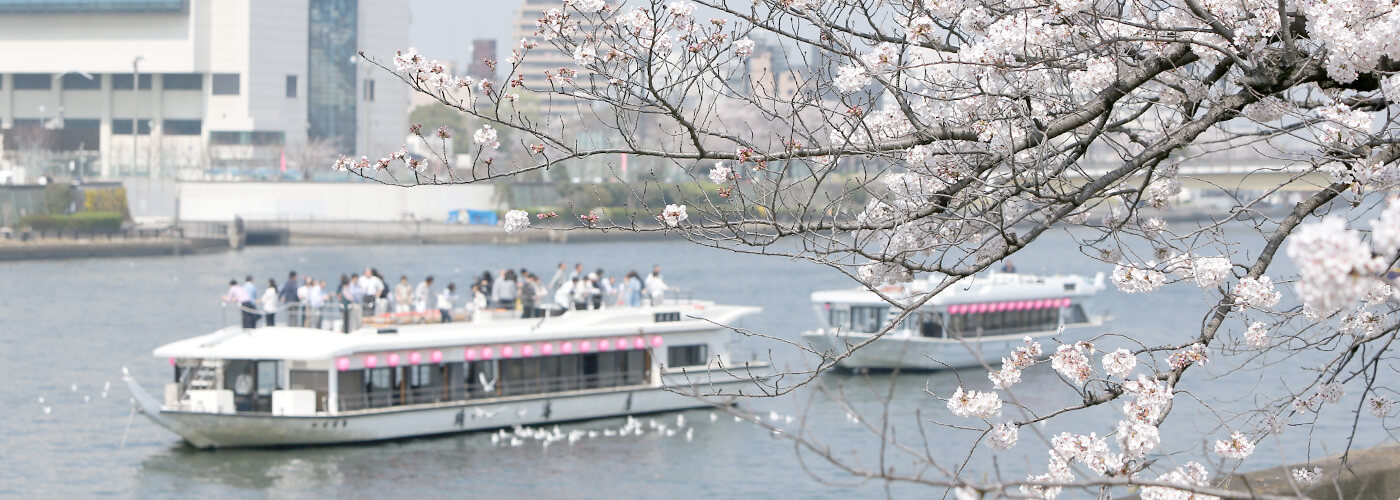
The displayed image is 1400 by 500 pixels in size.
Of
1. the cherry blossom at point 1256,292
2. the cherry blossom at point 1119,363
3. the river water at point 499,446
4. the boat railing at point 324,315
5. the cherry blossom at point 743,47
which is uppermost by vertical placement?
the cherry blossom at point 743,47

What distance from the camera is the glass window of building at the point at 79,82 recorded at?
324 ft

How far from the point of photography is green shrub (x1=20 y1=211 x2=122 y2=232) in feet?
237

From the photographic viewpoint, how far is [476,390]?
26.9 meters

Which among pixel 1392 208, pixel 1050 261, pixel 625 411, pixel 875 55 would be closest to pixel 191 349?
pixel 625 411

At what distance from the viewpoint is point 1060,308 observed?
39.2 metres

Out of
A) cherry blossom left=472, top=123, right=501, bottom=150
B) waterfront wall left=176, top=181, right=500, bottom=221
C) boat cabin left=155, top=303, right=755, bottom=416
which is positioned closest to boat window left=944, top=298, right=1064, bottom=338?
boat cabin left=155, top=303, right=755, bottom=416

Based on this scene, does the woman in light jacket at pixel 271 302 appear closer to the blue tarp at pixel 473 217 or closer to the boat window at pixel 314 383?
the boat window at pixel 314 383

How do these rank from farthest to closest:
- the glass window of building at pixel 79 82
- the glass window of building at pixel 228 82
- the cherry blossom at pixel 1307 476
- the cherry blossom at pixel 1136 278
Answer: the glass window of building at pixel 79 82 → the glass window of building at pixel 228 82 → the cherry blossom at pixel 1307 476 → the cherry blossom at pixel 1136 278

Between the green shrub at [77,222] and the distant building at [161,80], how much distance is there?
1782 centimetres

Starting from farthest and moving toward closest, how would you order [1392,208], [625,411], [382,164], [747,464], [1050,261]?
[1050,261]
[625,411]
[747,464]
[382,164]
[1392,208]

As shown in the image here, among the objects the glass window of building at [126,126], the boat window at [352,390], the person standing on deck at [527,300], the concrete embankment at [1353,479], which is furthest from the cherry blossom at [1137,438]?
the glass window of building at [126,126]

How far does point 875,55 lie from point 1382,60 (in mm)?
1950

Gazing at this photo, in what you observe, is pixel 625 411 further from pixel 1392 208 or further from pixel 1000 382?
pixel 1392 208

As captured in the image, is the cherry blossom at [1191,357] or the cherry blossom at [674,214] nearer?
the cherry blossom at [1191,357]
